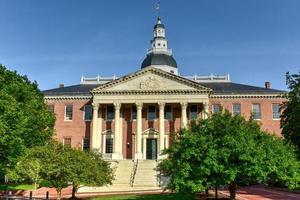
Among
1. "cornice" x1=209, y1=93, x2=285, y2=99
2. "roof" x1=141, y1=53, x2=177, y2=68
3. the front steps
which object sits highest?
"roof" x1=141, y1=53, x2=177, y2=68

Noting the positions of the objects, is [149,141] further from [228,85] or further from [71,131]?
[228,85]

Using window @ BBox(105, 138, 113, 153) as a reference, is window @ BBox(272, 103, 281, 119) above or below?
above

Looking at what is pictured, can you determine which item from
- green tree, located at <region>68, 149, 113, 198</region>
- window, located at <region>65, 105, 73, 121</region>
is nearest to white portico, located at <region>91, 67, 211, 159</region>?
window, located at <region>65, 105, 73, 121</region>

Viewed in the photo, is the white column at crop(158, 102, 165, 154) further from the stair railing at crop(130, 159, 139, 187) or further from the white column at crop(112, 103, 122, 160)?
the white column at crop(112, 103, 122, 160)

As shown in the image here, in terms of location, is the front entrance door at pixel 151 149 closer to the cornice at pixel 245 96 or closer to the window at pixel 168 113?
the window at pixel 168 113

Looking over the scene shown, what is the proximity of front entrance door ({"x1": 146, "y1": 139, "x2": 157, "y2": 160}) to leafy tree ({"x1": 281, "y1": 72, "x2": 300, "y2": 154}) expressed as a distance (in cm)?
1809

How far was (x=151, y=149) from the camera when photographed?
50094 mm

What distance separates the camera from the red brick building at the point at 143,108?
4769cm

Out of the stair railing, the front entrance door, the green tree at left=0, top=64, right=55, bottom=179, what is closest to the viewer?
the green tree at left=0, top=64, right=55, bottom=179

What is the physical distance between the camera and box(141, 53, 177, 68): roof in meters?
61.7

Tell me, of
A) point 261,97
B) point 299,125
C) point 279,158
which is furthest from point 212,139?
point 261,97

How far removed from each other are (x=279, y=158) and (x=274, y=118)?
31.7m

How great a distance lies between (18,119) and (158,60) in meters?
36.6

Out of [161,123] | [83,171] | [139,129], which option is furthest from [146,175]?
[83,171]
